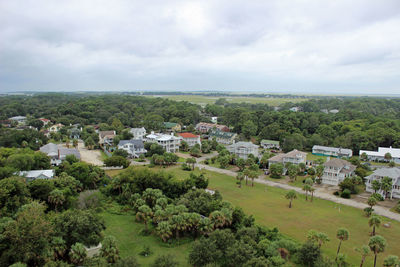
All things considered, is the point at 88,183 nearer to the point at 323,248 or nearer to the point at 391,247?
the point at 323,248

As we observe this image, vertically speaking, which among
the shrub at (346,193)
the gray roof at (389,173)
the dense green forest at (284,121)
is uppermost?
the dense green forest at (284,121)

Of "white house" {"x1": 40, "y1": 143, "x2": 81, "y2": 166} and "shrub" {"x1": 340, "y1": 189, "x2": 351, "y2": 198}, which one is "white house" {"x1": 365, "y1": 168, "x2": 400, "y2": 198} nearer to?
"shrub" {"x1": 340, "y1": 189, "x2": 351, "y2": 198}

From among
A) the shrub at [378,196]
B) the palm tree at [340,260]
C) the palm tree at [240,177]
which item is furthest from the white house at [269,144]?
the palm tree at [340,260]

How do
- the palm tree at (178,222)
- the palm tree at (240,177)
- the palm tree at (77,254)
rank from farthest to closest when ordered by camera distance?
the palm tree at (240,177), the palm tree at (178,222), the palm tree at (77,254)

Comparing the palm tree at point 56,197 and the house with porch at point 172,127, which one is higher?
the house with porch at point 172,127

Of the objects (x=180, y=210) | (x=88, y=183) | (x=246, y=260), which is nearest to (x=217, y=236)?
(x=246, y=260)

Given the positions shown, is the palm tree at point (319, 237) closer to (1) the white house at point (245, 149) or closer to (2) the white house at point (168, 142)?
(1) the white house at point (245, 149)

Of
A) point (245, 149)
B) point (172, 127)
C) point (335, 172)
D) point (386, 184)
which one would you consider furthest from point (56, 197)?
point (172, 127)
